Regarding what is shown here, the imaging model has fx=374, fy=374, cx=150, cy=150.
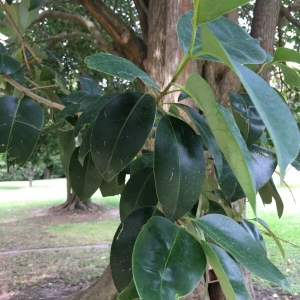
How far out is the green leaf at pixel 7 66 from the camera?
781 millimetres

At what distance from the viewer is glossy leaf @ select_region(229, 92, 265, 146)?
0.63 metres

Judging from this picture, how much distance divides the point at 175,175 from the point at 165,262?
145mm

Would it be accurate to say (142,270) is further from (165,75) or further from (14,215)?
(14,215)

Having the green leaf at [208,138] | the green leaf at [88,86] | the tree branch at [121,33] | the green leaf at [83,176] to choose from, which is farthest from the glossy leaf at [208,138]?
the tree branch at [121,33]

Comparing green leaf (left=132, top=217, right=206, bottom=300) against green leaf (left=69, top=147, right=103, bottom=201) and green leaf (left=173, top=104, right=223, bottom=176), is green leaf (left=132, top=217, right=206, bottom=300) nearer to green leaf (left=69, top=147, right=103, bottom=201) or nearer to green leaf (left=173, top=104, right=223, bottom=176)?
green leaf (left=173, top=104, right=223, bottom=176)

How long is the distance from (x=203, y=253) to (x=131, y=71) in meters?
0.25

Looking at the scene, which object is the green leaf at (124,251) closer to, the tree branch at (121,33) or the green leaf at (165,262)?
the green leaf at (165,262)

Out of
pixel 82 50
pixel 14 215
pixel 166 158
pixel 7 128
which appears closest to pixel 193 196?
pixel 166 158

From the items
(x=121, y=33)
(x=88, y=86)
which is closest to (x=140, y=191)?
(x=88, y=86)

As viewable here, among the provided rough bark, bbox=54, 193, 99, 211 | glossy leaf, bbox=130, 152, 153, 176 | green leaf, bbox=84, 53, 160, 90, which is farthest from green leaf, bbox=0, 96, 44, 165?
rough bark, bbox=54, 193, 99, 211

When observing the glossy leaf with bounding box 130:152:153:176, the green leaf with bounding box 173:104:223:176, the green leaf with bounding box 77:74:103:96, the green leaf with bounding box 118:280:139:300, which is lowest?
the green leaf with bounding box 118:280:139:300

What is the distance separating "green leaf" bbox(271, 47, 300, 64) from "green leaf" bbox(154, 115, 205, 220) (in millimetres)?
181

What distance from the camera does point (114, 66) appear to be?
48 centimetres

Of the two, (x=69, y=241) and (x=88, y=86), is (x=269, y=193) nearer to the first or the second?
(x=88, y=86)
